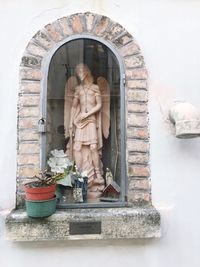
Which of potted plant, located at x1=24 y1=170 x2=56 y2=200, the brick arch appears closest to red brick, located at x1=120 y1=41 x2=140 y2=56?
the brick arch

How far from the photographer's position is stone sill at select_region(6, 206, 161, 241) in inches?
Answer: 61.8

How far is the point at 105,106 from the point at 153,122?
1.13 feet

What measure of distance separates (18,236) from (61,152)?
54 cm

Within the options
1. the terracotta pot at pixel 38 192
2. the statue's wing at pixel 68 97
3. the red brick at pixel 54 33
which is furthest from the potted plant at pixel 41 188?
the red brick at pixel 54 33

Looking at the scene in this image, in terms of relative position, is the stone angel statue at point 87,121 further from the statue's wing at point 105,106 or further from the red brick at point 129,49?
the red brick at point 129,49

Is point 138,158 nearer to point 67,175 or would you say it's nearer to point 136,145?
point 136,145

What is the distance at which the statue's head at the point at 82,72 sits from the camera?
1.91 m

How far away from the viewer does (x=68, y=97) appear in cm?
191

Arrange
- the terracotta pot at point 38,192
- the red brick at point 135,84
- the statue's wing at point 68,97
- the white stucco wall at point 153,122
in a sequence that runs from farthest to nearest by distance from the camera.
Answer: the statue's wing at point 68,97
the red brick at point 135,84
the white stucco wall at point 153,122
the terracotta pot at point 38,192

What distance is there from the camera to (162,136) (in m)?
1.77

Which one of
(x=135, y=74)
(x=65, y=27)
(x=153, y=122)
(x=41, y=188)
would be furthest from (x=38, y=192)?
(x=65, y=27)

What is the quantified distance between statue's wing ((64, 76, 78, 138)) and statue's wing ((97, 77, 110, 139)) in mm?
172

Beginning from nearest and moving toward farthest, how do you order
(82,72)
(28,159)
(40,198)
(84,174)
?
(40,198) < (28,159) < (84,174) < (82,72)

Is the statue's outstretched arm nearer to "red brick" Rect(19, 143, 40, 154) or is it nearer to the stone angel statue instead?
the stone angel statue
